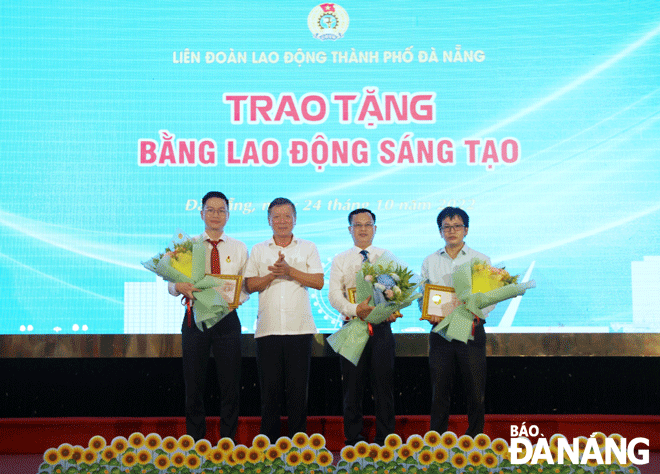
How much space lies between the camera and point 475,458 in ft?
8.38

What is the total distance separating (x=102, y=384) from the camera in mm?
3729

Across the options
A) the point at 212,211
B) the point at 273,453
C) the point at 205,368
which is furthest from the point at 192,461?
the point at 212,211

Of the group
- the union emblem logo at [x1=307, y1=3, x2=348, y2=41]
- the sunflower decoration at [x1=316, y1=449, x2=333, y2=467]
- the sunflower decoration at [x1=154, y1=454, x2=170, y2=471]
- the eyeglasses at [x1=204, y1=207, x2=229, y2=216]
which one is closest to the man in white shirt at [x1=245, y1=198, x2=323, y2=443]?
the eyeglasses at [x1=204, y1=207, x2=229, y2=216]

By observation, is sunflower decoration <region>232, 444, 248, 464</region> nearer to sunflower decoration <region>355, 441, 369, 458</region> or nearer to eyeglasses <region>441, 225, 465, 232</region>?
sunflower decoration <region>355, 441, 369, 458</region>

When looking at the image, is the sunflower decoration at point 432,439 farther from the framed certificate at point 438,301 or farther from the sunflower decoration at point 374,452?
the framed certificate at point 438,301

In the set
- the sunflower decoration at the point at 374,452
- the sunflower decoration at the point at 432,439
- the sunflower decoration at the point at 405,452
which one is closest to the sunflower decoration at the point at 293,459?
the sunflower decoration at the point at 374,452

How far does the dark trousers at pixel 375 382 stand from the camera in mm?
3037

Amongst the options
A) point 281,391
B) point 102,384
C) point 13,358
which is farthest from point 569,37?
point 13,358

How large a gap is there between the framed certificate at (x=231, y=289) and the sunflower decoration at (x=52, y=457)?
88cm

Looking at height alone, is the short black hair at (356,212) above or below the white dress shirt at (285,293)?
above

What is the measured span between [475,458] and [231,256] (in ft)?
4.43

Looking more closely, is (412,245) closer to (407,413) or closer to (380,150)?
(380,150)

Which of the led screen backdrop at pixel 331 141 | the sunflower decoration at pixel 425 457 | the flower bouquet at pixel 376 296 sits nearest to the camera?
the sunflower decoration at pixel 425 457

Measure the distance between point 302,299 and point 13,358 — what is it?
1.61 meters
